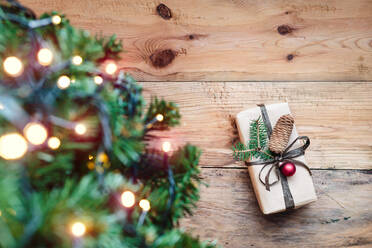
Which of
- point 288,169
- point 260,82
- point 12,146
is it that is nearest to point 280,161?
point 288,169

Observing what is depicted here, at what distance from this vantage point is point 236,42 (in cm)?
100

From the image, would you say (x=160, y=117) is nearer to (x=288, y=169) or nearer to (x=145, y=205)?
(x=145, y=205)

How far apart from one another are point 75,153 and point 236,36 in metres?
0.75

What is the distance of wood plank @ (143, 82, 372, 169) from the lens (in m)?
0.94

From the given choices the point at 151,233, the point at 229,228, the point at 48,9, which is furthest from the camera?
the point at 48,9

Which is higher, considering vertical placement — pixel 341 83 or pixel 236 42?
pixel 236 42

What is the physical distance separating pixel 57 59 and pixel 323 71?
0.91m

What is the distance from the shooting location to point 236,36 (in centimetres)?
100

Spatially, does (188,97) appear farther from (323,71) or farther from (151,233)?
(151,233)

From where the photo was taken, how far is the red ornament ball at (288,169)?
2.60ft

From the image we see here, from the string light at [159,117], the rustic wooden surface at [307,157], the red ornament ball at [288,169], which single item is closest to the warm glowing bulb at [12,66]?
the string light at [159,117]

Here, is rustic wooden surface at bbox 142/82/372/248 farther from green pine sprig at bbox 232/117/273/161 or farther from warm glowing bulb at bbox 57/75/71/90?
warm glowing bulb at bbox 57/75/71/90

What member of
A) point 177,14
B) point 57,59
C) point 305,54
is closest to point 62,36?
point 57,59

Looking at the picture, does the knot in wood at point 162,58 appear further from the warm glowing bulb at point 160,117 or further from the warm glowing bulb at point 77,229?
the warm glowing bulb at point 77,229
